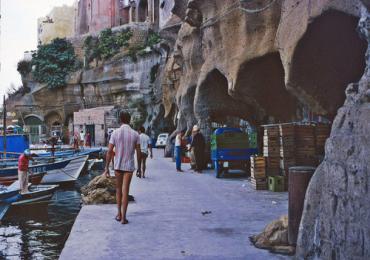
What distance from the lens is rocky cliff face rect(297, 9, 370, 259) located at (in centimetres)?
419

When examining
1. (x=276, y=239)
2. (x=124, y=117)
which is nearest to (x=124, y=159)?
(x=124, y=117)

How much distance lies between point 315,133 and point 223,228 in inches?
221

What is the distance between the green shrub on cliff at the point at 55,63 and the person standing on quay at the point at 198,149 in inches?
1746

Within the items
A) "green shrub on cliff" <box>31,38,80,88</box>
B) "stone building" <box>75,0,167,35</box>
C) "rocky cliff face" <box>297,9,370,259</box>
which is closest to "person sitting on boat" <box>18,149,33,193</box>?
"rocky cliff face" <box>297,9,370,259</box>

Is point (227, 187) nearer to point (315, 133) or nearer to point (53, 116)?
point (315, 133)

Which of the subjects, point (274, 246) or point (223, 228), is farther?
point (223, 228)

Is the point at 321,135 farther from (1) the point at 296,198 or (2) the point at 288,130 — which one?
(1) the point at 296,198

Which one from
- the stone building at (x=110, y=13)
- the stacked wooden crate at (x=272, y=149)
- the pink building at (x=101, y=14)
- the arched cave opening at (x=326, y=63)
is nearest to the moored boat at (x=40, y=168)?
the stacked wooden crate at (x=272, y=149)

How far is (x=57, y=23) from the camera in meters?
93.6

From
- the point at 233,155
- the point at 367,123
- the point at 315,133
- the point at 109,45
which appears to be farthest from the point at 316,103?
the point at 109,45

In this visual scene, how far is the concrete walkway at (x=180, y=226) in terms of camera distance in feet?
19.8

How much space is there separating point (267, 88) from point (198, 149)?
3.98 meters

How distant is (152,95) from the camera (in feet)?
166

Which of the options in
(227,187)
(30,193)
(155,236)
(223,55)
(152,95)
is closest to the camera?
(155,236)
